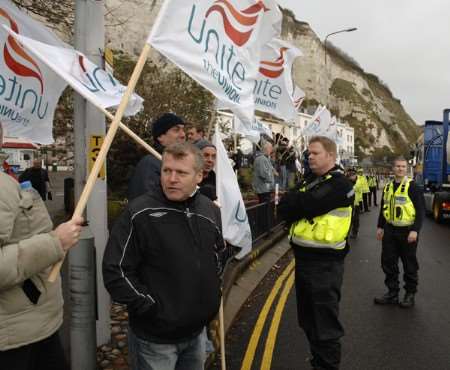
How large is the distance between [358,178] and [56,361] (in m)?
14.2

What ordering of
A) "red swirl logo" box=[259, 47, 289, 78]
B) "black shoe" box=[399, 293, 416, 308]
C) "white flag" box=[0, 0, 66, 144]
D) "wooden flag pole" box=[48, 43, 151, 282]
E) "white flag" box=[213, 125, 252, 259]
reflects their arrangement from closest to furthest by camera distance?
1. "wooden flag pole" box=[48, 43, 151, 282]
2. "white flag" box=[0, 0, 66, 144]
3. "white flag" box=[213, 125, 252, 259]
4. "black shoe" box=[399, 293, 416, 308]
5. "red swirl logo" box=[259, 47, 289, 78]

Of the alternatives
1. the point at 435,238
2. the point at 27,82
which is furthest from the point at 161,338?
the point at 435,238

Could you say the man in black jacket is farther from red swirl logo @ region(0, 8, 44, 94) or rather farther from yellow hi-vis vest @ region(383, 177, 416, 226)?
yellow hi-vis vest @ region(383, 177, 416, 226)

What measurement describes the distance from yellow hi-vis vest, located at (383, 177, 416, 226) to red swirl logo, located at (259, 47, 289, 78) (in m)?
2.38

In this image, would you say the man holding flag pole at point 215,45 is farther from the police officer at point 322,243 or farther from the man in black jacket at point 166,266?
the police officer at point 322,243

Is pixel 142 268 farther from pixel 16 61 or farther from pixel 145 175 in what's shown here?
pixel 16 61

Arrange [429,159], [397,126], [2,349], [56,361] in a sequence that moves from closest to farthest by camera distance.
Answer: [2,349] → [56,361] → [429,159] → [397,126]

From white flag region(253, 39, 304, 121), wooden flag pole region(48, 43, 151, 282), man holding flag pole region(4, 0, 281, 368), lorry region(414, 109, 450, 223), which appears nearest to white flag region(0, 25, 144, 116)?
man holding flag pole region(4, 0, 281, 368)

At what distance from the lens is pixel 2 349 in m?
2.19

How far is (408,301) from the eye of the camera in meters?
5.96

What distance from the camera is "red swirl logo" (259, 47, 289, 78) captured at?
637cm

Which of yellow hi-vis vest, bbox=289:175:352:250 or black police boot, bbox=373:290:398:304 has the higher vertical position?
yellow hi-vis vest, bbox=289:175:352:250

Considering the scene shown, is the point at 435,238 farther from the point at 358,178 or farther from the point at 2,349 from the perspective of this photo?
the point at 2,349

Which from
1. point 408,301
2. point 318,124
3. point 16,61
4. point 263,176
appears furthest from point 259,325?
point 318,124
